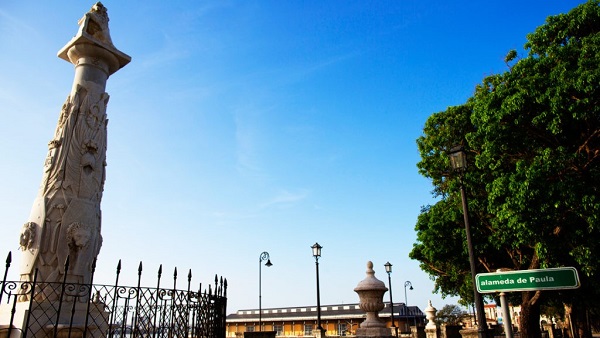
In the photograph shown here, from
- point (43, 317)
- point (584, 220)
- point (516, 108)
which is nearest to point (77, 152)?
point (43, 317)

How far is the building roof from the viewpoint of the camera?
164ft

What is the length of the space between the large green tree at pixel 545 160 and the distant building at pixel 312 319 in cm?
3178

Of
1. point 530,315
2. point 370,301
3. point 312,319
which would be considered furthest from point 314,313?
point 370,301

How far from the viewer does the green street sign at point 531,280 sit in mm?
6637

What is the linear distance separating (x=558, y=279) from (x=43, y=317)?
977cm

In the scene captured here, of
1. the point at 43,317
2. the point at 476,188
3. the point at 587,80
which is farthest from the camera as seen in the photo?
the point at 476,188

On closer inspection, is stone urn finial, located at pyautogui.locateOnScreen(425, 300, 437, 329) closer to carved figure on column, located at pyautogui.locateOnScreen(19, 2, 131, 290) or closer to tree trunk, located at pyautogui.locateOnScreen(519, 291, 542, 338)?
tree trunk, located at pyautogui.locateOnScreen(519, 291, 542, 338)

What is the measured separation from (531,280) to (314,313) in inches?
2006

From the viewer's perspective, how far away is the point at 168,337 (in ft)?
25.0

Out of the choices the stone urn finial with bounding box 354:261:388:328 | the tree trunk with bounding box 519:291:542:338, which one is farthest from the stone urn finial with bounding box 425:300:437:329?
the stone urn finial with bounding box 354:261:388:328

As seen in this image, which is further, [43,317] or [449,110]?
[449,110]

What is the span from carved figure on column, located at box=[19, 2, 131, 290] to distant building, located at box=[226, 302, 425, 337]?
→ 3801 cm

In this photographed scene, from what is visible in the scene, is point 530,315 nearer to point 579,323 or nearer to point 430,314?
point 430,314

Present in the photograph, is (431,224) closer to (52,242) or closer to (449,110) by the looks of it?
(449,110)
